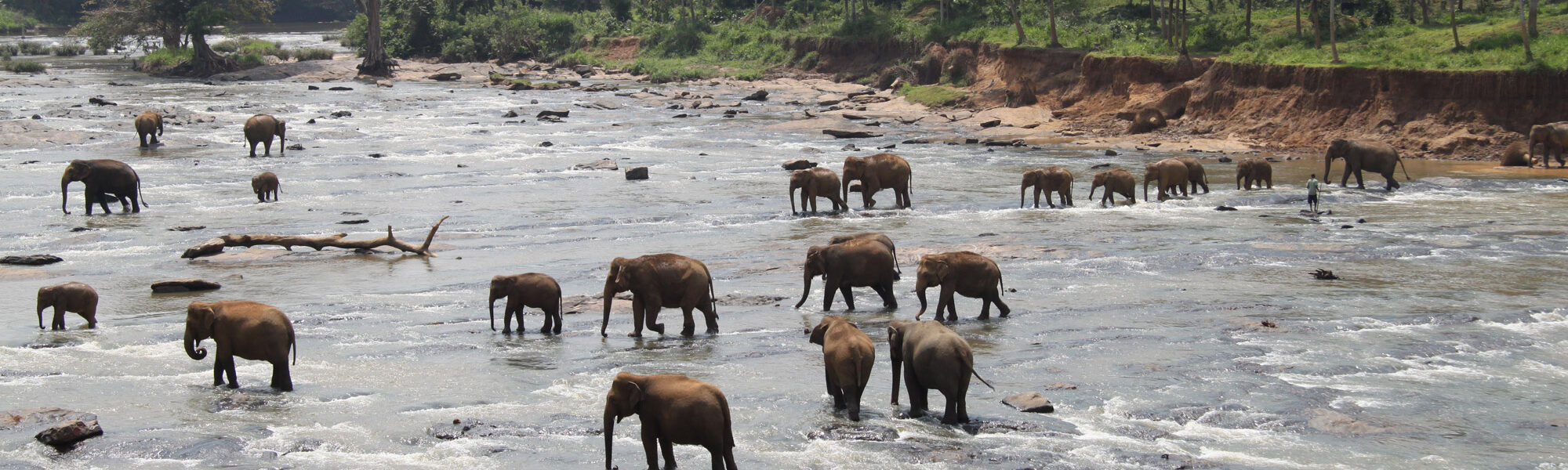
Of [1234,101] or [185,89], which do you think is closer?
[1234,101]

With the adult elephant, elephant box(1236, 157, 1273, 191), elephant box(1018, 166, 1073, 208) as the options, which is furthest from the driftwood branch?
elephant box(1236, 157, 1273, 191)

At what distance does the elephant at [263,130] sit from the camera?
120 ft

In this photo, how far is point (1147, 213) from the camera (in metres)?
25.4

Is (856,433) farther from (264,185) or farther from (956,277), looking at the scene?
(264,185)

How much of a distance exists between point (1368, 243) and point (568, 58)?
67.7 metres

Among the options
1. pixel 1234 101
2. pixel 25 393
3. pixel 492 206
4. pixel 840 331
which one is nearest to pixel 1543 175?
pixel 1234 101

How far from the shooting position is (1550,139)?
103ft

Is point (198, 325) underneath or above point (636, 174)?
underneath

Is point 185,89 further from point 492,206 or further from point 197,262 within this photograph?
point 197,262

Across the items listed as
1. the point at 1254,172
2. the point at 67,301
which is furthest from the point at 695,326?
the point at 1254,172

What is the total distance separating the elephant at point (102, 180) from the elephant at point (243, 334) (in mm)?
16018

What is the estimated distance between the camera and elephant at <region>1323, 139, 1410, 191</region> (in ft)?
94.2

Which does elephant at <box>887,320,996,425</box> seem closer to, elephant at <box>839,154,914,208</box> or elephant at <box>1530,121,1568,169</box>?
elephant at <box>839,154,914,208</box>

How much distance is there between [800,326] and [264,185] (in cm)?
1697
